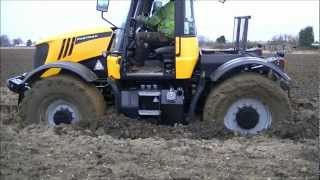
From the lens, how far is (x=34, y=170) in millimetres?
6762

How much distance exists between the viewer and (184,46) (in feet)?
30.2

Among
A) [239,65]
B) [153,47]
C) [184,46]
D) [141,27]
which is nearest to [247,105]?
[239,65]

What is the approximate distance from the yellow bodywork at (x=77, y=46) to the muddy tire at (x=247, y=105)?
2.23 metres

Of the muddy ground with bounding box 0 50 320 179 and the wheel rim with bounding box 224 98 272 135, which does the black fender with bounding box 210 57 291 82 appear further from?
the muddy ground with bounding box 0 50 320 179

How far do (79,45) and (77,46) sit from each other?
0.13 feet

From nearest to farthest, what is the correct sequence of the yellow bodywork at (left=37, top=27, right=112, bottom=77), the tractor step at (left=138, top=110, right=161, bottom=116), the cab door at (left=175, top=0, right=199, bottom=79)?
the cab door at (left=175, top=0, right=199, bottom=79)
the tractor step at (left=138, top=110, right=161, bottom=116)
the yellow bodywork at (left=37, top=27, right=112, bottom=77)

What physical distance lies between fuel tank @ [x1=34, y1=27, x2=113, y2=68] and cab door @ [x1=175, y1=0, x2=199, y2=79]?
1.45m

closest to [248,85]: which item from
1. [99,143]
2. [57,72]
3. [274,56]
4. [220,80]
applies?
[220,80]

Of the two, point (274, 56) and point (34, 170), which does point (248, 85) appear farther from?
point (34, 170)

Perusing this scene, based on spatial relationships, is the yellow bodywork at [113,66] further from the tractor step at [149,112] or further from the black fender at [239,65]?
the black fender at [239,65]

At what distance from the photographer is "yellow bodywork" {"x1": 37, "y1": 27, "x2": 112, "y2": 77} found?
33.1 ft

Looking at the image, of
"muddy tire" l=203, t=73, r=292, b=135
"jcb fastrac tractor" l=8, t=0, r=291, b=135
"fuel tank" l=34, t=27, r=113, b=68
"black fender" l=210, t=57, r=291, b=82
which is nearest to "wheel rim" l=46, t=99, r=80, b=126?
"jcb fastrac tractor" l=8, t=0, r=291, b=135

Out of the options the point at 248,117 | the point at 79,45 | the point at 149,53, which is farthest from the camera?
the point at 79,45

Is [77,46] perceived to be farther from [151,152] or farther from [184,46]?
[151,152]
